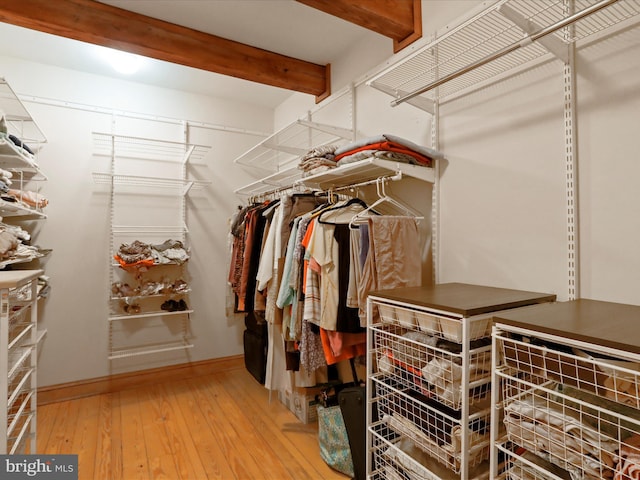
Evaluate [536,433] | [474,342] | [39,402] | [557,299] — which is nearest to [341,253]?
[474,342]

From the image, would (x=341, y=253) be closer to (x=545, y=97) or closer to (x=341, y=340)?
(x=341, y=340)

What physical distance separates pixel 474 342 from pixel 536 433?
35 centimetres

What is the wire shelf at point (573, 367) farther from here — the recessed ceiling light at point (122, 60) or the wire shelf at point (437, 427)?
the recessed ceiling light at point (122, 60)

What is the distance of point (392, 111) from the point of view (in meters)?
2.17

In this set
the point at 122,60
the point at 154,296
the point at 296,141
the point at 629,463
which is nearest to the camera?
the point at 629,463

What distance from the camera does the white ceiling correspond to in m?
2.15

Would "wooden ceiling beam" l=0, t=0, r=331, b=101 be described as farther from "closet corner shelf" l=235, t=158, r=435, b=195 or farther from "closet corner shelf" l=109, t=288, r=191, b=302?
"closet corner shelf" l=109, t=288, r=191, b=302

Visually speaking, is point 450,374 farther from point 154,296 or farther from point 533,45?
point 154,296

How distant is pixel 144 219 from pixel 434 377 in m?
2.83

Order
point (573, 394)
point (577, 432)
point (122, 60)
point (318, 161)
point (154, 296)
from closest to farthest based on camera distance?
point (577, 432), point (573, 394), point (318, 161), point (122, 60), point (154, 296)

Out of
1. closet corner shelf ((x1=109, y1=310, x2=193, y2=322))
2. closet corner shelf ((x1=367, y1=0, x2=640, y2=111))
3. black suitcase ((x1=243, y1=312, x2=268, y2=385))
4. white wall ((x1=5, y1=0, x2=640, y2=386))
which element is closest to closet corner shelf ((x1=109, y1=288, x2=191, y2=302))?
closet corner shelf ((x1=109, y1=310, x2=193, y2=322))

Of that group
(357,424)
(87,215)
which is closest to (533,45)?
(357,424)

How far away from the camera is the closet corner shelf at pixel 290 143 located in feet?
7.97

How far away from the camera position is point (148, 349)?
3.14 metres
